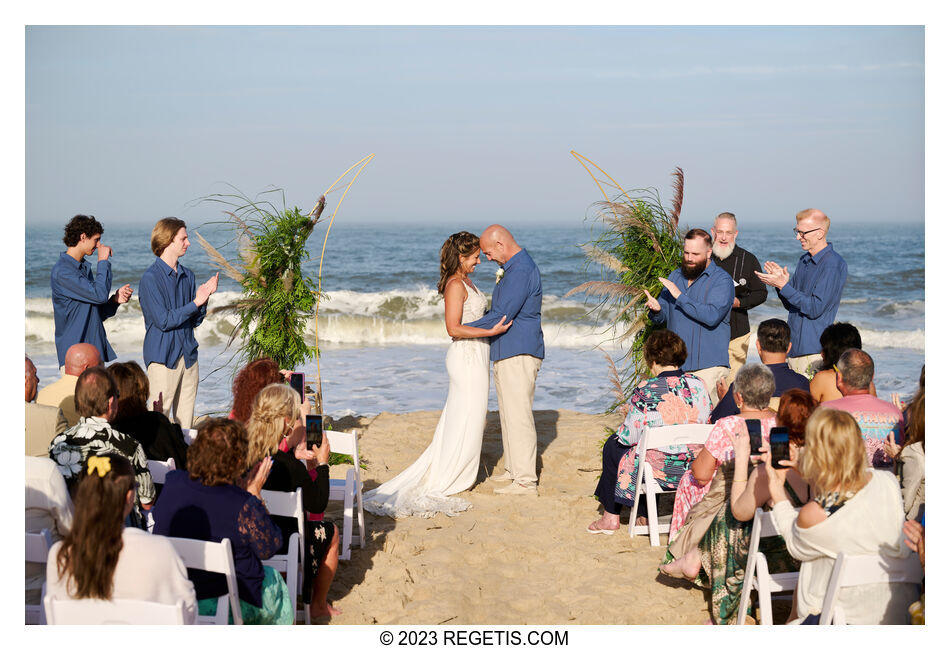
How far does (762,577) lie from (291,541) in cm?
209

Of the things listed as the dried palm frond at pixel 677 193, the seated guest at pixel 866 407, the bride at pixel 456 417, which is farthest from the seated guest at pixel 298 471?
the dried palm frond at pixel 677 193

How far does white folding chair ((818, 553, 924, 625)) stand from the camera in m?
3.30

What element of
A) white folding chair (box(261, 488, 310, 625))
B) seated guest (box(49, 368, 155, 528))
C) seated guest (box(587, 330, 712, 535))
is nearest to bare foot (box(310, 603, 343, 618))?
white folding chair (box(261, 488, 310, 625))

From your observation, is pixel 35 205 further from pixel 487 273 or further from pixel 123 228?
pixel 487 273

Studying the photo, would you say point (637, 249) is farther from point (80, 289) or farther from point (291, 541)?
point (80, 289)

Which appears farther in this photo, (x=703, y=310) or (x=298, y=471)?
(x=703, y=310)

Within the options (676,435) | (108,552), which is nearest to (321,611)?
(108,552)

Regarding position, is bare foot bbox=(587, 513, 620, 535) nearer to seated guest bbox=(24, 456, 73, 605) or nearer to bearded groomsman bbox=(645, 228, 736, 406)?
bearded groomsman bbox=(645, 228, 736, 406)

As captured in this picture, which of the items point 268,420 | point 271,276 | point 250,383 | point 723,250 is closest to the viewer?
point 268,420

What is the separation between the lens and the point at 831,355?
5.00 meters

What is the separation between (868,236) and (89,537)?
137ft

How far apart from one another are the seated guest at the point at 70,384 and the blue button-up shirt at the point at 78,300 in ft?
4.31

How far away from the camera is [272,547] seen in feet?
12.3
